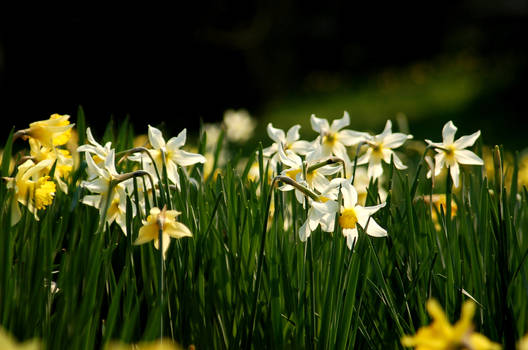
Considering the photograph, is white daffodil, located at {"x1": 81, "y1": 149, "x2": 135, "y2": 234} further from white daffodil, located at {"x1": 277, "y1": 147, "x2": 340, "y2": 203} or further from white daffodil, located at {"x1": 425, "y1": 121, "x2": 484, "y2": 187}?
white daffodil, located at {"x1": 425, "y1": 121, "x2": 484, "y2": 187}

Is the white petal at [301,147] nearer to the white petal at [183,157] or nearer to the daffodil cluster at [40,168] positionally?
the white petal at [183,157]

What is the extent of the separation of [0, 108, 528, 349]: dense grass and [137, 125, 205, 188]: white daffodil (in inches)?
1.4

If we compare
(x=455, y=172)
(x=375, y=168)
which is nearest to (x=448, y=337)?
(x=455, y=172)

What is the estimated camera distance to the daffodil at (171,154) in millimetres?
1438

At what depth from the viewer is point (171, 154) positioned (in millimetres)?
1469

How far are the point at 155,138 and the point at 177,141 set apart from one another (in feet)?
0.17

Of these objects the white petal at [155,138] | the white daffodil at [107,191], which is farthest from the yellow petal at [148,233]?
the white petal at [155,138]

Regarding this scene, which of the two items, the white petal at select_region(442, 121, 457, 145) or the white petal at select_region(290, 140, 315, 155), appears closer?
the white petal at select_region(442, 121, 457, 145)

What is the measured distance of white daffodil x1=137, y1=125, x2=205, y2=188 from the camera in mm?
1438

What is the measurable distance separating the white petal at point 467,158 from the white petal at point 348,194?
1.37 feet

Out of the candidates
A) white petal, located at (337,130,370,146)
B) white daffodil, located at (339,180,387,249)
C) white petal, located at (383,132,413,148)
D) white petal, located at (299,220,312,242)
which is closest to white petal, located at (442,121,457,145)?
white petal, located at (383,132,413,148)

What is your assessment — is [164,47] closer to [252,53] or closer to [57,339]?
[252,53]

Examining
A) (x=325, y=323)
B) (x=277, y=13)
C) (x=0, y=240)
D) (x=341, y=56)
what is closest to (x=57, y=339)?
(x=0, y=240)

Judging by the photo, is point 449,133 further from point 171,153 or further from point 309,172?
point 171,153
